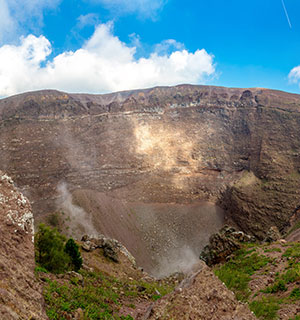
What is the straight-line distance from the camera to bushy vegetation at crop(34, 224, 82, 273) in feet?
37.0

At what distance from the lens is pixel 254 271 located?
35.6ft

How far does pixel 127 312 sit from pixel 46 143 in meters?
42.2

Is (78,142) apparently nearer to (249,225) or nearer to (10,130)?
(10,130)

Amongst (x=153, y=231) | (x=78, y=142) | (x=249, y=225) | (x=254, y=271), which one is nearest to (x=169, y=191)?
(x=153, y=231)

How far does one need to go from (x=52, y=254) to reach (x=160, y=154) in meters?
36.3

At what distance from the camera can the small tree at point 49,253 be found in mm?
11184

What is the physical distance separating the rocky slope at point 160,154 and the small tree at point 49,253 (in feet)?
58.0

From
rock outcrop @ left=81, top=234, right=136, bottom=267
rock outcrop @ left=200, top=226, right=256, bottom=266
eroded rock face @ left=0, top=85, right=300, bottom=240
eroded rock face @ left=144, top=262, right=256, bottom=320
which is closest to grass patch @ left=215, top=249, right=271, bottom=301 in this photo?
rock outcrop @ left=200, top=226, right=256, bottom=266

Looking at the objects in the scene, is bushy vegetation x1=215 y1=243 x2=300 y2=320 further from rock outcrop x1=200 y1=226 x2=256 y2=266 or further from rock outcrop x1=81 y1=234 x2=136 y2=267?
rock outcrop x1=81 y1=234 x2=136 y2=267

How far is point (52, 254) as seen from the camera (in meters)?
11.8

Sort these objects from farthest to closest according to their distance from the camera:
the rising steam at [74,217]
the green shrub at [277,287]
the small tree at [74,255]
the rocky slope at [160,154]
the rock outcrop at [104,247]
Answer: the rocky slope at [160,154], the rising steam at [74,217], the rock outcrop at [104,247], the small tree at [74,255], the green shrub at [277,287]

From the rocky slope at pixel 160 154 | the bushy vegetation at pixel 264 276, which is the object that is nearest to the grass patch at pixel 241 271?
the bushy vegetation at pixel 264 276

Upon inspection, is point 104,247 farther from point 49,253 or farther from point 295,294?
point 295,294

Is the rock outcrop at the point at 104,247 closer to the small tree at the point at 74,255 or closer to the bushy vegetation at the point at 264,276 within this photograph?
the small tree at the point at 74,255
